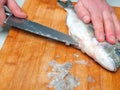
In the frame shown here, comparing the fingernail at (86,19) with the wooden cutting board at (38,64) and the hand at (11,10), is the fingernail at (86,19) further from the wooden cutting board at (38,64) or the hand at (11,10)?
the hand at (11,10)

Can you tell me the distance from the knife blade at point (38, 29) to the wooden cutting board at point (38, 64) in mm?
31

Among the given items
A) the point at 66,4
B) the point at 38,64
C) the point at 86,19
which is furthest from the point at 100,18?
the point at 38,64

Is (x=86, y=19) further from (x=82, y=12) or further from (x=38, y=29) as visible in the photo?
(x=38, y=29)

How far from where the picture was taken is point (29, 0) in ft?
4.50

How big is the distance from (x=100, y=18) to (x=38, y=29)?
284 millimetres

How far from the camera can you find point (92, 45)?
1.05m

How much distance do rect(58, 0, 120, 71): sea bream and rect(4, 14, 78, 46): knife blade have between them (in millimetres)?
38

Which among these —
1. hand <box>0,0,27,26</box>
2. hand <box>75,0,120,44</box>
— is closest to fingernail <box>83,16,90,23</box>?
hand <box>75,0,120,44</box>

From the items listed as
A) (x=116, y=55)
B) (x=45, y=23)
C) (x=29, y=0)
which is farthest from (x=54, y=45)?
(x=29, y=0)

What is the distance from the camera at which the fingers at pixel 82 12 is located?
114 centimetres

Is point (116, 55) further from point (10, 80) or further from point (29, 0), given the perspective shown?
point (29, 0)

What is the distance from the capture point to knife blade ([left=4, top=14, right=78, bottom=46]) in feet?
3.62

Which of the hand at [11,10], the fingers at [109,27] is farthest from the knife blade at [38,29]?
the fingers at [109,27]

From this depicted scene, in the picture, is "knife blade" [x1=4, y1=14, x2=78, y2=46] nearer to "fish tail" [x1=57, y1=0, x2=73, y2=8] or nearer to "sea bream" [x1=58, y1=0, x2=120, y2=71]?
"sea bream" [x1=58, y1=0, x2=120, y2=71]
